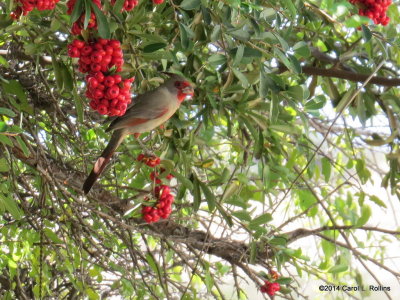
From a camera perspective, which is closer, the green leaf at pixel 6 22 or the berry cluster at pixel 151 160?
the green leaf at pixel 6 22

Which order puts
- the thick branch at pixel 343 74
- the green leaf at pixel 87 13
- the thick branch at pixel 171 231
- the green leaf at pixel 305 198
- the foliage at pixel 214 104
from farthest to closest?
the green leaf at pixel 305 198 < the thick branch at pixel 171 231 < the thick branch at pixel 343 74 < the foliage at pixel 214 104 < the green leaf at pixel 87 13

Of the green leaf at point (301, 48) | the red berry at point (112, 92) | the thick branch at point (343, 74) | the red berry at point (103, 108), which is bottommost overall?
the red berry at point (103, 108)

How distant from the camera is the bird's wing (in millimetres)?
1900

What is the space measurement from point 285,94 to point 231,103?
0.61 feet

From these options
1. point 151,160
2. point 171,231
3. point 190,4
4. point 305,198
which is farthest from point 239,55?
point 305,198

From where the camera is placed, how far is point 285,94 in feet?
6.13

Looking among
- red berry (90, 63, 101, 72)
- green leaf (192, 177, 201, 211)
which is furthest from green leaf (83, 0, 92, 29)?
green leaf (192, 177, 201, 211)

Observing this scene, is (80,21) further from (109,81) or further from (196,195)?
(196,195)

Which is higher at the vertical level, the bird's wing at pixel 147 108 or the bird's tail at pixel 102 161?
the bird's wing at pixel 147 108

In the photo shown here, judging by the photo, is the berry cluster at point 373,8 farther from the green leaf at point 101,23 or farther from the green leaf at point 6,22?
the green leaf at point 6,22

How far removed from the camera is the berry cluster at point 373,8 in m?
1.94

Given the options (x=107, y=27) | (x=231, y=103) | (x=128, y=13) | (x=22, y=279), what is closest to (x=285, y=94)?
(x=231, y=103)

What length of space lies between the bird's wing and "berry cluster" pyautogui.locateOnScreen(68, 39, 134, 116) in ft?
1.01

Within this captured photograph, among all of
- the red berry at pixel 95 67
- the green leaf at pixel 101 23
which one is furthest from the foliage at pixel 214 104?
the red berry at pixel 95 67
